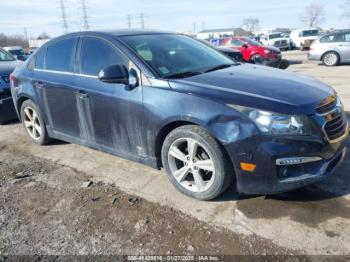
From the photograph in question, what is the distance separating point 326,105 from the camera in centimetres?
294

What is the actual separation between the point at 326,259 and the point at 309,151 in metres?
0.83

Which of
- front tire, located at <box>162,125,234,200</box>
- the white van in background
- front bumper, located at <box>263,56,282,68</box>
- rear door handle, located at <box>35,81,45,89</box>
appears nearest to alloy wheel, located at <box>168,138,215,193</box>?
front tire, located at <box>162,125,234,200</box>

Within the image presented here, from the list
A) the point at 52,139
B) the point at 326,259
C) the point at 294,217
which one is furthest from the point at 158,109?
the point at 52,139

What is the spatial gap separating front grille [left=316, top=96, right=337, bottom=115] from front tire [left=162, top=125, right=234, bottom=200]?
0.90m

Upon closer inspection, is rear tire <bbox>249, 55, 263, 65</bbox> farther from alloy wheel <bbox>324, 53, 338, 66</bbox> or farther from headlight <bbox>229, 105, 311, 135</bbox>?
headlight <bbox>229, 105, 311, 135</bbox>

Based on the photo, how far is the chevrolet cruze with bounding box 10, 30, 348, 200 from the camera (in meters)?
2.71

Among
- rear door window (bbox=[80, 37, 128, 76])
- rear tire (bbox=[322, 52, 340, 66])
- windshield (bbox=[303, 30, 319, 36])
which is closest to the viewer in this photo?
rear door window (bbox=[80, 37, 128, 76])

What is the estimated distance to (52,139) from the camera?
203 inches

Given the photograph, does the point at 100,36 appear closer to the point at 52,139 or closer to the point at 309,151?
the point at 52,139

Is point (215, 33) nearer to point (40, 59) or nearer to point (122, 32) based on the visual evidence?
point (40, 59)

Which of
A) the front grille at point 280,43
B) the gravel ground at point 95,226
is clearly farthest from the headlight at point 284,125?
the front grille at point 280,43

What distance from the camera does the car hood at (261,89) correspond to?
2.72 m

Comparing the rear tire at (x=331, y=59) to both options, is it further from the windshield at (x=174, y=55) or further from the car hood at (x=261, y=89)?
the car hood at (x=261, y=89)

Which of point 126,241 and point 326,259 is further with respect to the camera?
point 126,241
